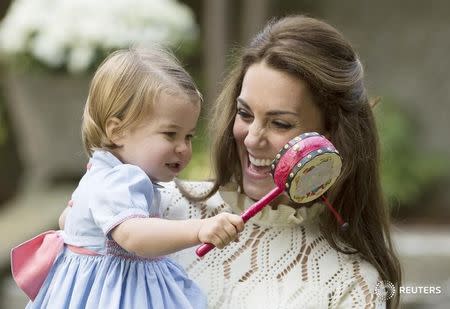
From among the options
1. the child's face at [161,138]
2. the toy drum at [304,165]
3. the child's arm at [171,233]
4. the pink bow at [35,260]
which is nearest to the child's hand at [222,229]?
the child's arm at [171,233]

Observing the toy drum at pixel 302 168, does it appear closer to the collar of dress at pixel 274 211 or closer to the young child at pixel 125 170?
the young child at pixel 125 170

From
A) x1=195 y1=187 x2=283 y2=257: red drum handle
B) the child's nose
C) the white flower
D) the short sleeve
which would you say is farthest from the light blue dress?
the white flower

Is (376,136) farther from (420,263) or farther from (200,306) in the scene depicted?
(420,263)

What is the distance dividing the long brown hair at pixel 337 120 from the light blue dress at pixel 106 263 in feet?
1.58

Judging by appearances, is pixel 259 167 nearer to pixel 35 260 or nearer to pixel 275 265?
pixel 275 265

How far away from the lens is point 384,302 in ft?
10.4

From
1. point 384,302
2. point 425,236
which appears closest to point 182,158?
point 384,302

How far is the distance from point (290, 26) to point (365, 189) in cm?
54

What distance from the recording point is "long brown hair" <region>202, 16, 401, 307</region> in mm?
3109

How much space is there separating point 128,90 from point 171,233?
0.46 m

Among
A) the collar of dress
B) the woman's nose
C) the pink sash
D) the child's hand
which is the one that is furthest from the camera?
the collar of dress

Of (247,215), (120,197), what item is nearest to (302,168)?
(247,215)

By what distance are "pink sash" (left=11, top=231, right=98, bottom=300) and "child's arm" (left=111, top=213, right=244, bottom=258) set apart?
29 centimetres

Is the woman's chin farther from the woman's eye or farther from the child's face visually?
the child's face
